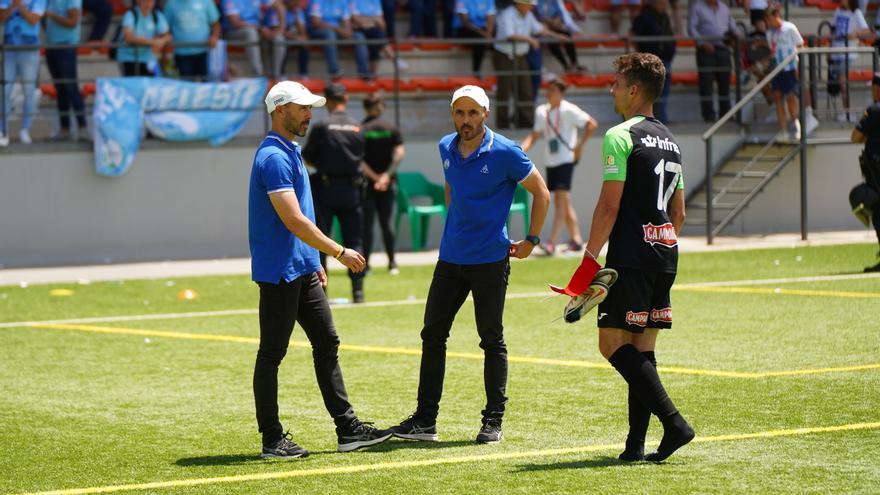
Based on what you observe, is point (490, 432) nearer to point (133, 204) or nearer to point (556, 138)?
point (556, 138)

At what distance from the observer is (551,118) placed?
19.5 meters

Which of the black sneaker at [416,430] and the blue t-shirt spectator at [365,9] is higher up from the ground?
the blue t-shirt spectator at [365,9]

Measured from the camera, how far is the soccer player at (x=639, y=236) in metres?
7.16

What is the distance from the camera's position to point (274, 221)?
7.66 meters

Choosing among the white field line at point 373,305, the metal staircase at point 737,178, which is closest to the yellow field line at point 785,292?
the white field line at point 373,305

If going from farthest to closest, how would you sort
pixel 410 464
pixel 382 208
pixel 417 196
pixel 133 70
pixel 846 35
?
1. pixel 846 35
2. pixel 417 196
3. pixel 133 70
4. pixel 382 208
5. pixel 410 464

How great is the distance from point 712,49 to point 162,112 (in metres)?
8.24

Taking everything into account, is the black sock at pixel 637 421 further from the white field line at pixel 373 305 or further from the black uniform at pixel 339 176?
the black uniform at pixel 339 176

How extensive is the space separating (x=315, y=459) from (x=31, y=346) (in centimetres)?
534

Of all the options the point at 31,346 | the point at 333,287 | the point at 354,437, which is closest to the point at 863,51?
the point at 333,287

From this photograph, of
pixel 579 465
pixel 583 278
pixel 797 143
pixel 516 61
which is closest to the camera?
pixel 583 278

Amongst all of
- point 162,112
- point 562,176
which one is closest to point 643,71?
point 562,176

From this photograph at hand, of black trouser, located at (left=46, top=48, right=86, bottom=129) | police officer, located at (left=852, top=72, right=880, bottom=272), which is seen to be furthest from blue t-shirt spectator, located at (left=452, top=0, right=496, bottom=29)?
police officer, located at (left=852, top=72, right=880, bottom=272)

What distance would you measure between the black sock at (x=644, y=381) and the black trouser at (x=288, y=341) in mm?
1555
